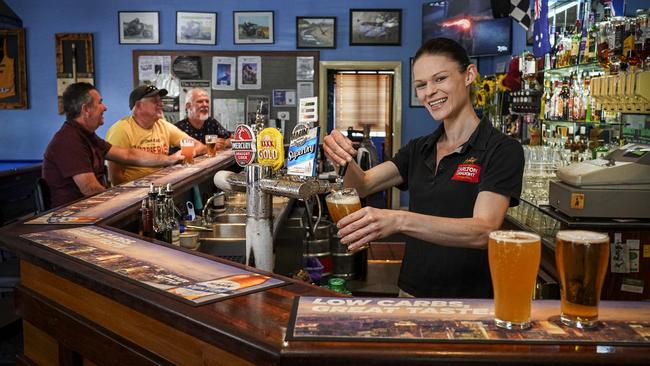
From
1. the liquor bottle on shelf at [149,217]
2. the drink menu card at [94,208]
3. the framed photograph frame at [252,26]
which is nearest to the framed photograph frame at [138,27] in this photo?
the framed photograph frame at [252,26]

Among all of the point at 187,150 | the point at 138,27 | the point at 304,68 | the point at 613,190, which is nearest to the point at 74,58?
the point at 138,27

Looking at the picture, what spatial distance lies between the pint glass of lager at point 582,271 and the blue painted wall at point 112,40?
27.0ft

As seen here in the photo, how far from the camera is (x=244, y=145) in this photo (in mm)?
1885

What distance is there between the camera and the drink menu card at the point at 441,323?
1196 millimetres

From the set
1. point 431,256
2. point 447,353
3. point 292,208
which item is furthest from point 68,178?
point 447,353

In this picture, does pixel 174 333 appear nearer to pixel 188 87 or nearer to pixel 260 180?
pixel 260 180

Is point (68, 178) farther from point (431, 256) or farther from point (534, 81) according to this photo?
point (534, 81)

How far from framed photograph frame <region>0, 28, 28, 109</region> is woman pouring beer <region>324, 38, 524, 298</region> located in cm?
823

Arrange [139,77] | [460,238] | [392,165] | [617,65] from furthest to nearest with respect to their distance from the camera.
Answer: [139,77], [617,65], [392,165], [460,238]

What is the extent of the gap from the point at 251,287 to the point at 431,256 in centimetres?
84

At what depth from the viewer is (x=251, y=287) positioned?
1568 mm

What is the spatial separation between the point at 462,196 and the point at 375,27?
7.40m

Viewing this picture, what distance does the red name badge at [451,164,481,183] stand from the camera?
2.12 metres

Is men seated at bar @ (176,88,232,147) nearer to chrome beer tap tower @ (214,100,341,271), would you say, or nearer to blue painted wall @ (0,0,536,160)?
blue painted wall @ (0,0,536,160)
